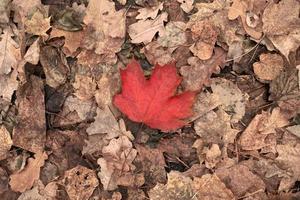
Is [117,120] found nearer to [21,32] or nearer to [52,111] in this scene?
[52,111]

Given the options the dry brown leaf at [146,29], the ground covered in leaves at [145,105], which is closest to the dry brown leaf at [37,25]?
the ground covered in leaves at [145,105]

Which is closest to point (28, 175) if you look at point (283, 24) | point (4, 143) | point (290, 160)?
point (4, 143)

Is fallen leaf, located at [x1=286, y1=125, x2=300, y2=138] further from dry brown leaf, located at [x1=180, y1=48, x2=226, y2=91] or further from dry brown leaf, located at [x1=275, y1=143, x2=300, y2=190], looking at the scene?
dry brown leaf, located at [x1=180, y1=48, x2=226, y2=91]

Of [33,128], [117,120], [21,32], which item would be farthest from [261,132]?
[21,32]

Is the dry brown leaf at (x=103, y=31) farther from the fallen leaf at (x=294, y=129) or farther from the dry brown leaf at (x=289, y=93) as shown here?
the fallen leaf at (x=294, y=129)

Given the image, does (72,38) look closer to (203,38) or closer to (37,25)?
(37,25)

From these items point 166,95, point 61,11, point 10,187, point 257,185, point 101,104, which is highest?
point 61,11

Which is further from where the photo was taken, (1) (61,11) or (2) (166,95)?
(1) (61,11)
